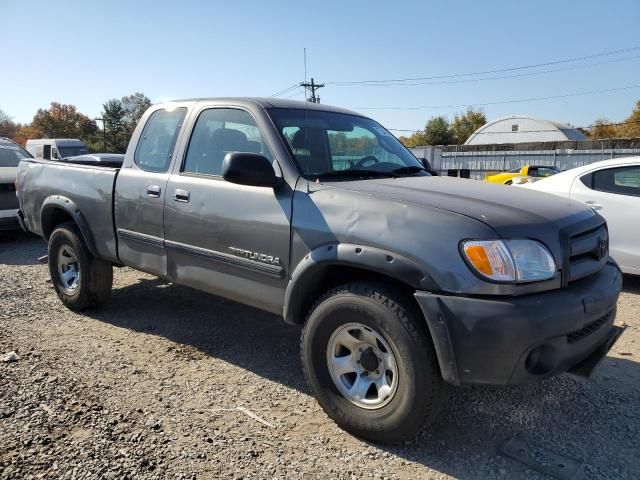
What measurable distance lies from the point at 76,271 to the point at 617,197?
5.96 m

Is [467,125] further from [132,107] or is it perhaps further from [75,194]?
[75,194]

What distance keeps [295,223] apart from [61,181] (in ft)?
9.90

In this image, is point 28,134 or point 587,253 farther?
point 28,134

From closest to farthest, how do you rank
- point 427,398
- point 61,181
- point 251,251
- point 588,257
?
point 427,398 < point 588,257 < point 251,251 < point 61,181

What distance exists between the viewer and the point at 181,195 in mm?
3777

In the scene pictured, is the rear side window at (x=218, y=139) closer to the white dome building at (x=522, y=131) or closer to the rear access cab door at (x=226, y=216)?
the rear access cab door at (x=226, y=216)

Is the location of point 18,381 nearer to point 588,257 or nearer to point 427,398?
point 427,398

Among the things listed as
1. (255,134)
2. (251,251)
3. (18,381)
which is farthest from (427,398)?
(18,381)

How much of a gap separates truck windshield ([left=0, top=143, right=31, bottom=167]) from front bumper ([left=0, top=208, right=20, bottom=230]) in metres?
1.67

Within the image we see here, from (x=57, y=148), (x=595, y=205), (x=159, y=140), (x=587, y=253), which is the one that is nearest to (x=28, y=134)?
(x=57, y=148)

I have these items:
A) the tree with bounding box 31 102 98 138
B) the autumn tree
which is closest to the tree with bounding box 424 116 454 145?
the autumn tree

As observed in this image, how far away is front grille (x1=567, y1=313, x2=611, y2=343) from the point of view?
2.65 meters

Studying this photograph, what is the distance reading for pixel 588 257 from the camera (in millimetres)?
2973

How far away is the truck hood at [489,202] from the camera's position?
2621 millimetres
